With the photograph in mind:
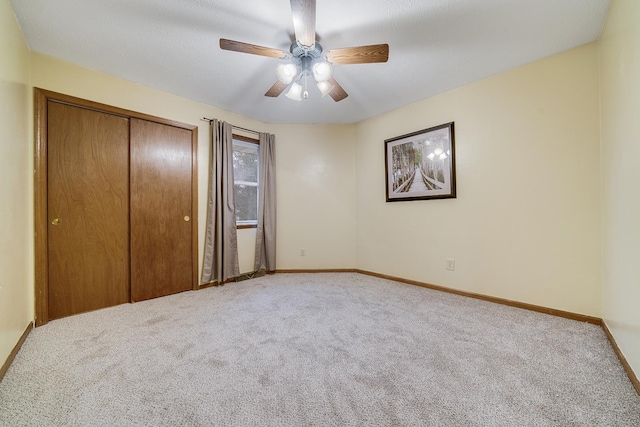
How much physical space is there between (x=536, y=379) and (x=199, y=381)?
178 cm

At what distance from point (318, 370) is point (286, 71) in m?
2.05

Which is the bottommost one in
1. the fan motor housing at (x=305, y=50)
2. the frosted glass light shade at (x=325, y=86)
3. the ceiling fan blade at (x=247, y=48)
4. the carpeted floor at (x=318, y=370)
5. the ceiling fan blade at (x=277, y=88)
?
the carpeted floor at (x=318, y=370)

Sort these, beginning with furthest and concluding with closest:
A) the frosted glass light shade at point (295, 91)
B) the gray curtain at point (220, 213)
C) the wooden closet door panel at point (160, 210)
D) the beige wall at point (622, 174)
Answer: the gray curtain at point (220, 213) < the wooden closet door panel at point (160, 210) < the frosted glass light shade at point (295, 91) < the beige wall at point (622, 174)

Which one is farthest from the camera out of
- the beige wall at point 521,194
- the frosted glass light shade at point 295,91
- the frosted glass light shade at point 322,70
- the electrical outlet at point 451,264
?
the electrical outlet at point 451,264

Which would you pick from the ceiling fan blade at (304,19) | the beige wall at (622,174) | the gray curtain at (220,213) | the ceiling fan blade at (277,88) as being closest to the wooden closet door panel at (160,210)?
the gray curtain at (220,213)

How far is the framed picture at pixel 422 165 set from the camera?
2.90 meters

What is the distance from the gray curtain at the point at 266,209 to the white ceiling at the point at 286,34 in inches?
44.1

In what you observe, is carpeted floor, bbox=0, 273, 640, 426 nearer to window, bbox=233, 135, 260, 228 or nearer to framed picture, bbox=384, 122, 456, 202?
framed picture, bbox=384, 122, 456, 202

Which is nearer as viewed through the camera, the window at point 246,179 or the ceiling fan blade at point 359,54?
the ceiling fan blade at point 359,54

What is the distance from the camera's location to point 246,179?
3783 mm

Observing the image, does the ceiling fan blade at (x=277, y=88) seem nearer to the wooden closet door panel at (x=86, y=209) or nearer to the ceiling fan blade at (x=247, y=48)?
the ceiling fan blade at (x=247, y=48)

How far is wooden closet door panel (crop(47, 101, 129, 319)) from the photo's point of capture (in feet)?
7.38

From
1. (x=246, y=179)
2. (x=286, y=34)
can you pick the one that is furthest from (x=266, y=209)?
(x=286, y=34)

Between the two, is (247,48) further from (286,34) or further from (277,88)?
(277,88)
